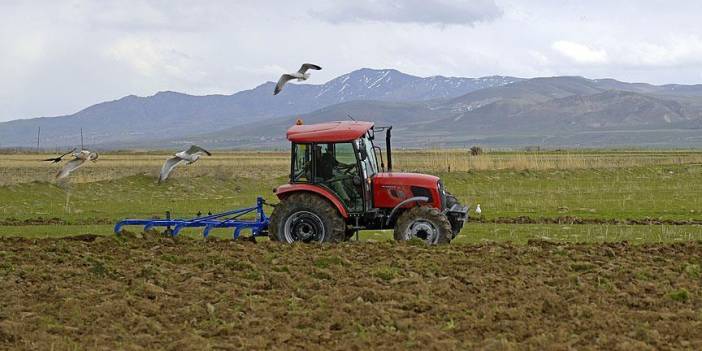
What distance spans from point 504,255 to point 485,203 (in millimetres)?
16990

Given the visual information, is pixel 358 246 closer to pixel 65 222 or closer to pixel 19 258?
pixel 19 258

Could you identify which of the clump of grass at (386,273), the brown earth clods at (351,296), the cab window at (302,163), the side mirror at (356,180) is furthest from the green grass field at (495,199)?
the clump of grass at (386,273)

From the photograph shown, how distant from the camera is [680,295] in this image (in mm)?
13375

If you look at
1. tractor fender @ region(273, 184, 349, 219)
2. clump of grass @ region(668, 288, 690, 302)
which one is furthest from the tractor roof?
clump of grass @ region(668, 288, 690, 302)

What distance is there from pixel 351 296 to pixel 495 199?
2313cm

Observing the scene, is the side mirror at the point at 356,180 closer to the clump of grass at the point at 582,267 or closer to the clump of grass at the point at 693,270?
the clump of grass at the point at 582,267

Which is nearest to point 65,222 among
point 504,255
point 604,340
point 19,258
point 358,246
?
point 19,258

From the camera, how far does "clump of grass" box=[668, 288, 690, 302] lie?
1327 cm

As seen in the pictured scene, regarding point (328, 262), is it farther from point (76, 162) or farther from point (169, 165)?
point (76, 162)

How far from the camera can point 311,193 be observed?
18922mm

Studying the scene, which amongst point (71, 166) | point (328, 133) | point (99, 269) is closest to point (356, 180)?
point (328, 133)

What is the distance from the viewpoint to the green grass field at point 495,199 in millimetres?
24719

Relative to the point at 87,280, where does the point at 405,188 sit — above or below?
above

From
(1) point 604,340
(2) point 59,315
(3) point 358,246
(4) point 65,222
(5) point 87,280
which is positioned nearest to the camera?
(1) point 604,340
